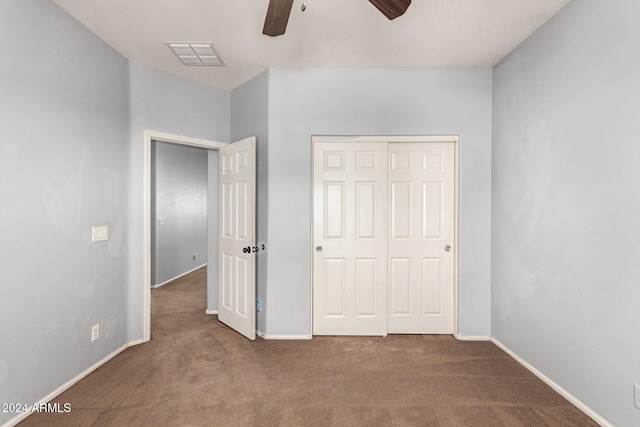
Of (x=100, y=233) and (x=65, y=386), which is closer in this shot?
(x=65, y=386)

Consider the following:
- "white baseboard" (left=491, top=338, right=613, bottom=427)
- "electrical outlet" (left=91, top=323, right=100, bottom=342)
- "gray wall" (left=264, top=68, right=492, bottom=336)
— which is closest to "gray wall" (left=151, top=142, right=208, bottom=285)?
"electrical outlet" (left=91, top=323, right=100, bottom=342)

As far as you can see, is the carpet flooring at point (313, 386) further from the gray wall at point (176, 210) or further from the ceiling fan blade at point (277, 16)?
the gray wall at point (176, 210)

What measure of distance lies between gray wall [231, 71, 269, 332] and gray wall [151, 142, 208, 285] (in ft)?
8.30

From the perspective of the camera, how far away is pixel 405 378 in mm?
2328

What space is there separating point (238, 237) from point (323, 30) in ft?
6.67

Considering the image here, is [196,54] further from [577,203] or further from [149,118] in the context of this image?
[577,203]

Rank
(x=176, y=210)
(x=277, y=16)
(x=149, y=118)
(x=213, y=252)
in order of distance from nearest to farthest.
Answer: (x=277, y=16) < (x=149, y=118) < (x=213, y=252) < (x=176, y=210)

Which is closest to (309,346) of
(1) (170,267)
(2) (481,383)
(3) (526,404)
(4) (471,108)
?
(2) (481,383)

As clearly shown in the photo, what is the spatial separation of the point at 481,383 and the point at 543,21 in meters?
2.74

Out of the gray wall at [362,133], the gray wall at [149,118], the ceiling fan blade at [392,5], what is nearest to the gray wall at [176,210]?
the gray wall at [149,118]

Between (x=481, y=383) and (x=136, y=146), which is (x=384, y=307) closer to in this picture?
(x=481, y=383)

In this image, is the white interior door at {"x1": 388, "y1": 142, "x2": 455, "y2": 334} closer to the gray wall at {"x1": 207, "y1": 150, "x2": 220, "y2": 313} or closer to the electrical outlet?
the gray wall at {"x1": 207, "y1": 150, "x2": 220, "y2": 313}

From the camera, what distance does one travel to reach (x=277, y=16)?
159cm

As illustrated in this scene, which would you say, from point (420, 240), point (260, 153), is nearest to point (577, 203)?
point (420, 240)
